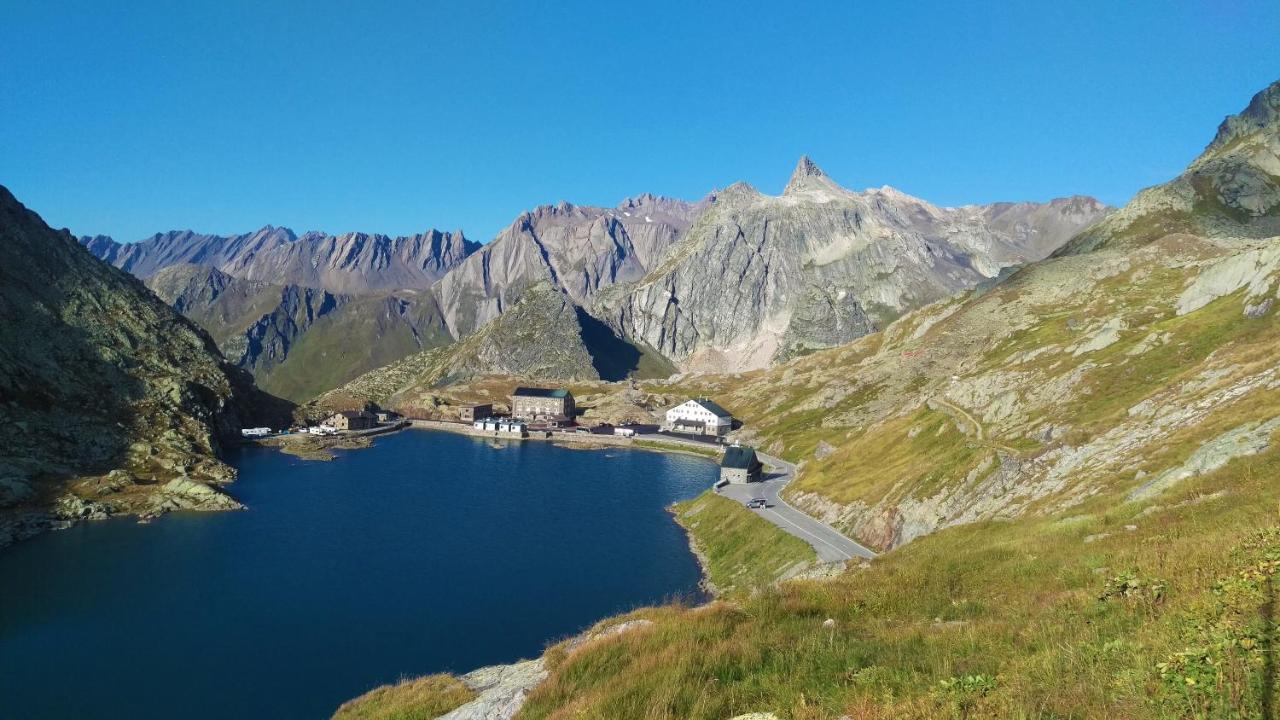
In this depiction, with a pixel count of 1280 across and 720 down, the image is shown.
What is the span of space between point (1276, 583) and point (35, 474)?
5605 inches

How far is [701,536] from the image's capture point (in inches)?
3706

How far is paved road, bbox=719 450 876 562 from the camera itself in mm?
65625

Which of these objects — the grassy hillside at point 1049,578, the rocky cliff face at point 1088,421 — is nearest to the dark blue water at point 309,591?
the grassy hillside at point 1049,578

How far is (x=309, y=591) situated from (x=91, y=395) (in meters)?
95.9

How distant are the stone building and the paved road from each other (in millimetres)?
2174

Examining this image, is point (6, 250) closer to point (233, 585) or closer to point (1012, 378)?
point (233, 585)

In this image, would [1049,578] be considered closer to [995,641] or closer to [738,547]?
[995,641]

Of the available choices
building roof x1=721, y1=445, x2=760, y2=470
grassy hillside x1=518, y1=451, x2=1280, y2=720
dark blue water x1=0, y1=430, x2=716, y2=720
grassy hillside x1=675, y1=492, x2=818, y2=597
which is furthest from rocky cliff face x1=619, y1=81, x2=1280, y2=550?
dark blue water x1=0, y1=430, x2=716, y2=720

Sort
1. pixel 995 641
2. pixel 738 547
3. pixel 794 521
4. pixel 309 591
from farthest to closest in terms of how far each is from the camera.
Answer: pixel 794 521 < pixel 738 547 < pixel 309 591 < pixel 995 641

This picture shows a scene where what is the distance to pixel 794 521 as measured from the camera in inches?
3194

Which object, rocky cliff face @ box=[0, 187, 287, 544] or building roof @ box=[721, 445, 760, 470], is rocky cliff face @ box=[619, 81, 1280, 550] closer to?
Answer: building roof @ box=[721, 445, 760, 470]

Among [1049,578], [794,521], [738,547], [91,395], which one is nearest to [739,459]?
[794,521]

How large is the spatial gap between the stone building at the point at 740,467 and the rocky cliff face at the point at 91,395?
3259 inches

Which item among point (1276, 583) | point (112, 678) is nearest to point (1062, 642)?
point (1276, 583)
